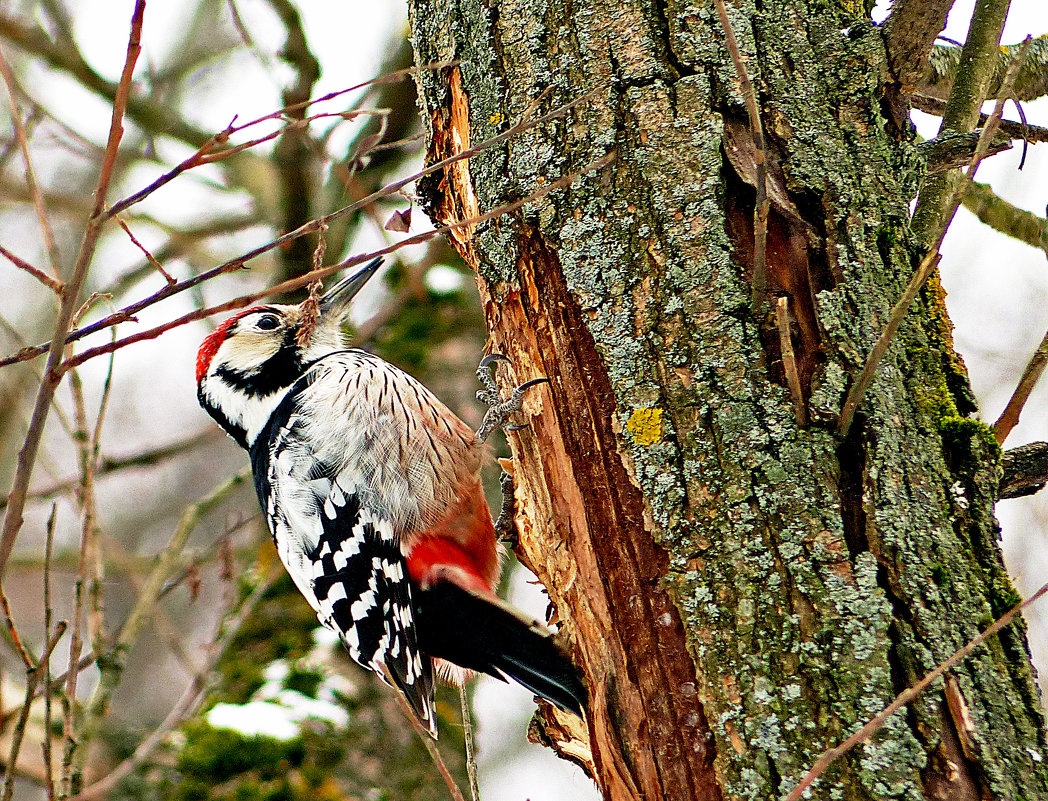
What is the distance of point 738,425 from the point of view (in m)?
1.44

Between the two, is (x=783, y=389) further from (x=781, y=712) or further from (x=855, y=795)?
(x=855, y=795)

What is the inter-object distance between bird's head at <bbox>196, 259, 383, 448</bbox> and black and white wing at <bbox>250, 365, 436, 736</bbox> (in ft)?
0.58

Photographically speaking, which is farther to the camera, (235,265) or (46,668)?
(46,668)

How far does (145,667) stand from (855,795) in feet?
25.9

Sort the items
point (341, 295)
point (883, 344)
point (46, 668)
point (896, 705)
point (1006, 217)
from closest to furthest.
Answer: point (896, 705) → point (883, 344) → point (1006, 217) → point (46, 668) → point (341, 295)

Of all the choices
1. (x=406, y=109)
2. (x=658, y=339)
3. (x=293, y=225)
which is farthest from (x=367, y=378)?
(x=658, y=339)

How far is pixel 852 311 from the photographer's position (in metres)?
1.47

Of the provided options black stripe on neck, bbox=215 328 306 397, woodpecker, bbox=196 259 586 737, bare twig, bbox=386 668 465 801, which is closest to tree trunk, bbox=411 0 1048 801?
bare twig, bbox=386 668 465 801

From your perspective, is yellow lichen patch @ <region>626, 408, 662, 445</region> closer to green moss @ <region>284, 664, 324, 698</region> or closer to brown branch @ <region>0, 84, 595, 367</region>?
brown branch @ <region>0, 84, 595, 367</region>

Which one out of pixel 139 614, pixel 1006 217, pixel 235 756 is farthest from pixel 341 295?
pixel 1006 217

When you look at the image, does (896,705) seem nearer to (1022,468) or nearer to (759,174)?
(1022,468)

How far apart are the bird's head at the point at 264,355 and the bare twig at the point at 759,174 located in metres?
2.22

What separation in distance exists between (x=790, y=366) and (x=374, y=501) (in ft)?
6.36

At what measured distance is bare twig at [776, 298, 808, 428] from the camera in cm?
131
